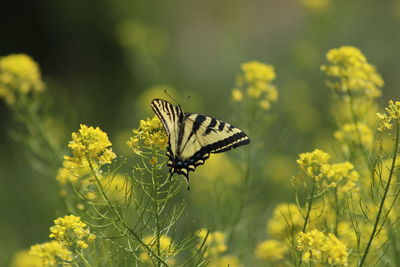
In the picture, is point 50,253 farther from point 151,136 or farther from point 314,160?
point 314,160

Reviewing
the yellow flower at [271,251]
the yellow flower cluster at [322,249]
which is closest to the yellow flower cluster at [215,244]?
the yellow flower at [271,251]

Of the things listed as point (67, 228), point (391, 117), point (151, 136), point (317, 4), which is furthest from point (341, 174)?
point (317, 4)

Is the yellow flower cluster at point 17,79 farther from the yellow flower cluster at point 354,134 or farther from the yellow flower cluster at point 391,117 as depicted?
the yellow flower cluster at point 391,117

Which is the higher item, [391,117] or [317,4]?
[317,4]

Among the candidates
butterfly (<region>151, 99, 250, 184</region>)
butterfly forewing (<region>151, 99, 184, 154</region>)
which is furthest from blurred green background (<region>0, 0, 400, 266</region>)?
butterfly forewing (<region>151, 99, 184, 154</region>)

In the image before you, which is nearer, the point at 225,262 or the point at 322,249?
the point at 322,249

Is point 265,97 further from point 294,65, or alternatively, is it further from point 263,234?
point 294,65
